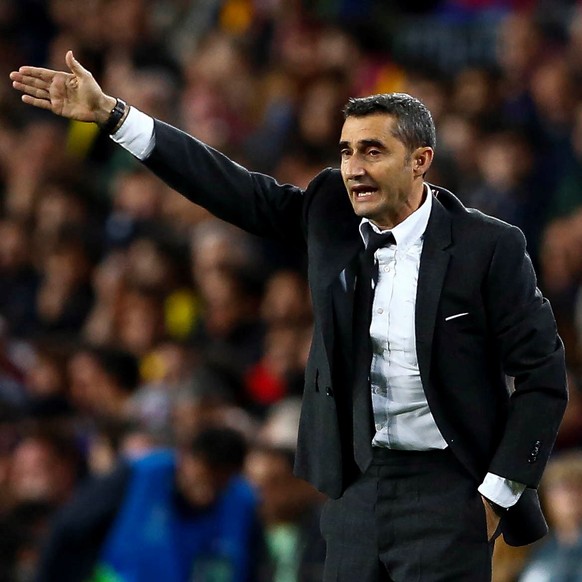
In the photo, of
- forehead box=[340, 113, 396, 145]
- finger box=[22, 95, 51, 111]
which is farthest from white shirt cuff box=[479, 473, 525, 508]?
finger box=[22, 95, 51, 111]

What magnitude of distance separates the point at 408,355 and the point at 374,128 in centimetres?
49

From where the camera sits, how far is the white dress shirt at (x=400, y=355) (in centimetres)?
362

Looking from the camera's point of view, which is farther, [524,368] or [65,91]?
[65,91]

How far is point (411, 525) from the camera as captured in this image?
360 cm

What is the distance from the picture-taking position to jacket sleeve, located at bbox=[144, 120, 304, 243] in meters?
3.76

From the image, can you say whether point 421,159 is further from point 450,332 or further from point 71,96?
point 71,96

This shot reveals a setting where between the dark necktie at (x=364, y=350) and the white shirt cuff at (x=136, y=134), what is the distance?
21.3 inches

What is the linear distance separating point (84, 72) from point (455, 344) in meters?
1.00

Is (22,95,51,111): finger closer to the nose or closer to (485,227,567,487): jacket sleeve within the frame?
the nose

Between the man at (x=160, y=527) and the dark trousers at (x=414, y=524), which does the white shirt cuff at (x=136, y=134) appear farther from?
the man at (x=160, y=527)

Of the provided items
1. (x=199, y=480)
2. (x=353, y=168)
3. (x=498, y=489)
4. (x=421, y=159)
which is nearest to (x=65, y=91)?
(x=353, y=168)

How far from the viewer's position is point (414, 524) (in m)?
3.60

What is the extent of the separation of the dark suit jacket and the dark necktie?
0.07 feet

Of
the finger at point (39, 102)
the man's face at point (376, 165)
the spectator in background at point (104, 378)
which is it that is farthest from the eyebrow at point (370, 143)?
the spectator in background at point (104, 378)
